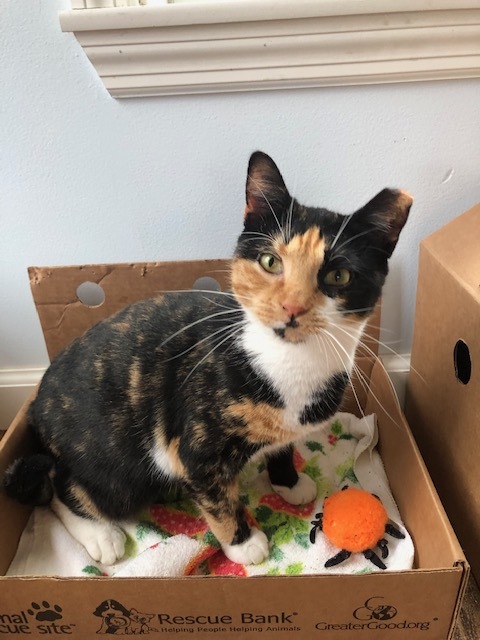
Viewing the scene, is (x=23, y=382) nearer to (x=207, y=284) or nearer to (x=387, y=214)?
(x=207, y=284)

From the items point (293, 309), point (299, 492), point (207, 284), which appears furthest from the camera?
point (207, 284)

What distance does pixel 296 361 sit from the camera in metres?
0.70

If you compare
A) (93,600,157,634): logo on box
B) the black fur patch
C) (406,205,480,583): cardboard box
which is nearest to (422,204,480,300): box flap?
(406,205,480,583): cardboard box

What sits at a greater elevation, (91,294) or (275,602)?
(91,294)

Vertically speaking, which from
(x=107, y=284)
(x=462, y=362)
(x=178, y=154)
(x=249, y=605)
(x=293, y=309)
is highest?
(x=178, y=154)

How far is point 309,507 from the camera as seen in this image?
95cm

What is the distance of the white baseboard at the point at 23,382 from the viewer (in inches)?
47.5

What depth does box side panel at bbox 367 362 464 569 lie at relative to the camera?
721 millimetres

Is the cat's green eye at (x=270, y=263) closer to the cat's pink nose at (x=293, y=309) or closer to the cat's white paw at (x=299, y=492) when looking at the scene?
the cat's pink nose at (x=293, y=309)

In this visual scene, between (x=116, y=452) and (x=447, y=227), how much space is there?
0.68 meters

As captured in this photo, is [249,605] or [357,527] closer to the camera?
[249,605]

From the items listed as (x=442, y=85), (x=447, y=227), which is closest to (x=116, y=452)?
(x=447, y=227)

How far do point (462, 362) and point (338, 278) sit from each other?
1.26 ft

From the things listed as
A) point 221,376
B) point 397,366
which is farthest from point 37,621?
point 397,366
